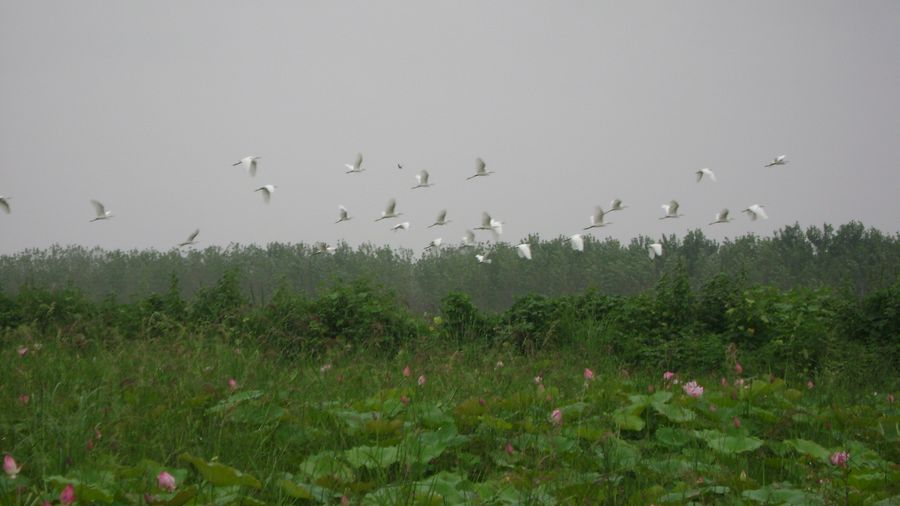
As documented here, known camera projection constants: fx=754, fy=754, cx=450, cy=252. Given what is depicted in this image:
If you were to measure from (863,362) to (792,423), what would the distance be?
3.59m

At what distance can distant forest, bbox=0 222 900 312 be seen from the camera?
77.0 feet

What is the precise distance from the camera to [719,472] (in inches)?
122

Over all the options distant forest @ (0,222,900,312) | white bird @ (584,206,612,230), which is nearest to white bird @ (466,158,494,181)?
white bird @ (584,206,612,230)

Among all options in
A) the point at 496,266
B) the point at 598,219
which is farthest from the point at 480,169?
the point at 496,266

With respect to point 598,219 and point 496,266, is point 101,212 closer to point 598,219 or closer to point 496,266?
point 598,219

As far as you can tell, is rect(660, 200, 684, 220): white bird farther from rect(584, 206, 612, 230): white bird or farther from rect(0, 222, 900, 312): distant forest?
rect(0, 222, 900, 312): distant forest

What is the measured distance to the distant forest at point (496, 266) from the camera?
77.0 feet

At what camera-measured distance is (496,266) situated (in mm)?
24359

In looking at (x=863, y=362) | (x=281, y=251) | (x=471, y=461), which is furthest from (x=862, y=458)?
(x=281, y=251)

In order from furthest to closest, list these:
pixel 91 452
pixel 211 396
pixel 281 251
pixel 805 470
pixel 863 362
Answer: pixel 281 251, pixel 863 362, pixel 211 396, pixel 805 470, pixel 91 452

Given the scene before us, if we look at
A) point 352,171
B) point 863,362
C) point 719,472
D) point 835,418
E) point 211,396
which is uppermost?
point 352,171

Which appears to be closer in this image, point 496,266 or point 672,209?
point 672,209

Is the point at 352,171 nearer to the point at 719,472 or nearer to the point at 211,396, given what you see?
the point at 211,396

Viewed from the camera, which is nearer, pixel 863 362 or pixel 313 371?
pixel 313 371
